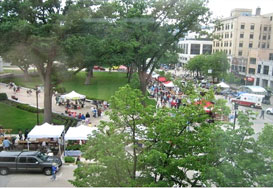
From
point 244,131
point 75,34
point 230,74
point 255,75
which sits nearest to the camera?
Result: point 244,131

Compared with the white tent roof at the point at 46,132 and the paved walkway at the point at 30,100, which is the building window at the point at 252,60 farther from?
the paved walkway at the point at 30,100

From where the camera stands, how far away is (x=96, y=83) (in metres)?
8.17

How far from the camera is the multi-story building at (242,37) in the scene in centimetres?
473

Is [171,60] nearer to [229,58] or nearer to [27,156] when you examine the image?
[229,58]

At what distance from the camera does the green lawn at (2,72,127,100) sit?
794 centimetres

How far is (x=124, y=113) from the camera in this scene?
3.56 meters

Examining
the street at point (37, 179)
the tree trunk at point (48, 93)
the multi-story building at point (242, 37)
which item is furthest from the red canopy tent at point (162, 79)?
the street at point (37, 179)

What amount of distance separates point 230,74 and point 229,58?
12.8 inches

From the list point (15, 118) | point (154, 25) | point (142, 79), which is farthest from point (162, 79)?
point (15, 118)

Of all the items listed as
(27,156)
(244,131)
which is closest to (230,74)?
(244,131)

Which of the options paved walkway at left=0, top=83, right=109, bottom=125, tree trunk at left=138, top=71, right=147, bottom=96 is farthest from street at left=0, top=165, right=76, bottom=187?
paved walkway at left=0, top=83, right=109, bottom=125

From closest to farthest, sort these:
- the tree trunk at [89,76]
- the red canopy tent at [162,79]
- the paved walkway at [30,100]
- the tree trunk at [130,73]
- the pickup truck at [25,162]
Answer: the pickup truck at [25,162] → the red canopy tent at [162,79] → the tree trunk at [89,76] → the tree trunk at [130,73] → the paved walkway at [30,100]

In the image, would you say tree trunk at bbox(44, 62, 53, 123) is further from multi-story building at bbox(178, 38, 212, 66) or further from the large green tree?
multi-story building at bbox(178, 38, 212, 66)

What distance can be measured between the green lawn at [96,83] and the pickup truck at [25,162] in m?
Answer: 2.54
